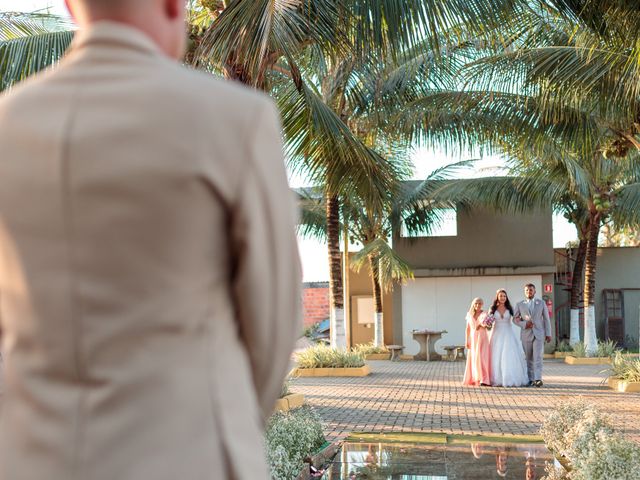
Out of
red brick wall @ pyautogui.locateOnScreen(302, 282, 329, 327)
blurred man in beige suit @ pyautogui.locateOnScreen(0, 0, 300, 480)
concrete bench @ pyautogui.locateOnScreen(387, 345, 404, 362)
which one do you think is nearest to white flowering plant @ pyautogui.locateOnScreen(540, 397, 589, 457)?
blurred man in beige suit @ pyautogui.locateOnScreen(0, 0, 300, 480)

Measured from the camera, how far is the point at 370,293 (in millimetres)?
34750

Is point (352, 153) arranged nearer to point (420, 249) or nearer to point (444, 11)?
point (444, 11)

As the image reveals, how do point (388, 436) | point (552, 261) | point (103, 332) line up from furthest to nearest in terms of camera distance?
1. point (552, 261)
2. point (388, 436)
3. point (103, 332)

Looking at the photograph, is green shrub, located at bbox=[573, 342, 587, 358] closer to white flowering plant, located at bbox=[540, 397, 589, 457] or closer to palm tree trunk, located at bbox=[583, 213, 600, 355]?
palm tree trunk, located at bbox=[583, 213, 600, 355]

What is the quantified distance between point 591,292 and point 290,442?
2015cm

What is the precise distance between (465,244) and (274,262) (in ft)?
106

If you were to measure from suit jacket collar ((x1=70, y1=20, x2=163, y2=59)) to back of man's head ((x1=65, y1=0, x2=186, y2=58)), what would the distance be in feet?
0.05

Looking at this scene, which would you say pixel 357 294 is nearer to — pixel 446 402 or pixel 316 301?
pixel 316 301

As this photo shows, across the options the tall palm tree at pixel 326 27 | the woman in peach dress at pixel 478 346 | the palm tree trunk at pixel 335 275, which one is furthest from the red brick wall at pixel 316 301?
the tall palm tree at pixel 326 27

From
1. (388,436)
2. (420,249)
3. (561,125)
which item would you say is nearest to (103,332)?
(388,436)

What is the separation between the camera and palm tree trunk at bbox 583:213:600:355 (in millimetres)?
26062

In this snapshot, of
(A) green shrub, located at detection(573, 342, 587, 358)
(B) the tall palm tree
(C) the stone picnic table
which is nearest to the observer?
(B) the tall palm tree

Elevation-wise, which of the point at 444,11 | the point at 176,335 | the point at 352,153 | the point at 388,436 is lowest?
the point at 388,436

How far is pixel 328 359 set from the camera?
72.3 ft
